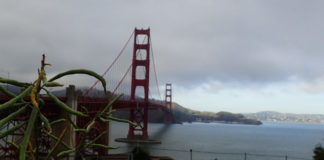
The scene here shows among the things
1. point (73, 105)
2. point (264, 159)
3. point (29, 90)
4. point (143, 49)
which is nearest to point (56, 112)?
point (73, 105)

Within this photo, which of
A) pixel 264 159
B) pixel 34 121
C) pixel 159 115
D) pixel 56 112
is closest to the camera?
pixel 34 121

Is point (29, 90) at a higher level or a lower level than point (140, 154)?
higher

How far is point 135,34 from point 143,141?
79.7 feet

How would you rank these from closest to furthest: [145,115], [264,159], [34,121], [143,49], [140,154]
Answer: [34,121] → [140,154] → [264,159] → [145,115] → [143,49]

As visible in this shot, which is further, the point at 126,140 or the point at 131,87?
the point at 131,87

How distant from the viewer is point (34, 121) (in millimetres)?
1645

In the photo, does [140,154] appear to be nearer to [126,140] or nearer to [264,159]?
[264,159]

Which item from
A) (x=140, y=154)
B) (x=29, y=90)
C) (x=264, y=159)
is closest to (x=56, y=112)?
(x=140, y=154)

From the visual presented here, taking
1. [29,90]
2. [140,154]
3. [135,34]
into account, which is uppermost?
[135,34]

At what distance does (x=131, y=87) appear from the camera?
2462 inches

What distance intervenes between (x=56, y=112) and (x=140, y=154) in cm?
870

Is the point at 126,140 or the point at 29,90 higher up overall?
the point at 29,90

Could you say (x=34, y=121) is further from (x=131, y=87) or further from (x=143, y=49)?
(x=143, y=49)

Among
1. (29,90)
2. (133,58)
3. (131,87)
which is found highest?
(133,58)
